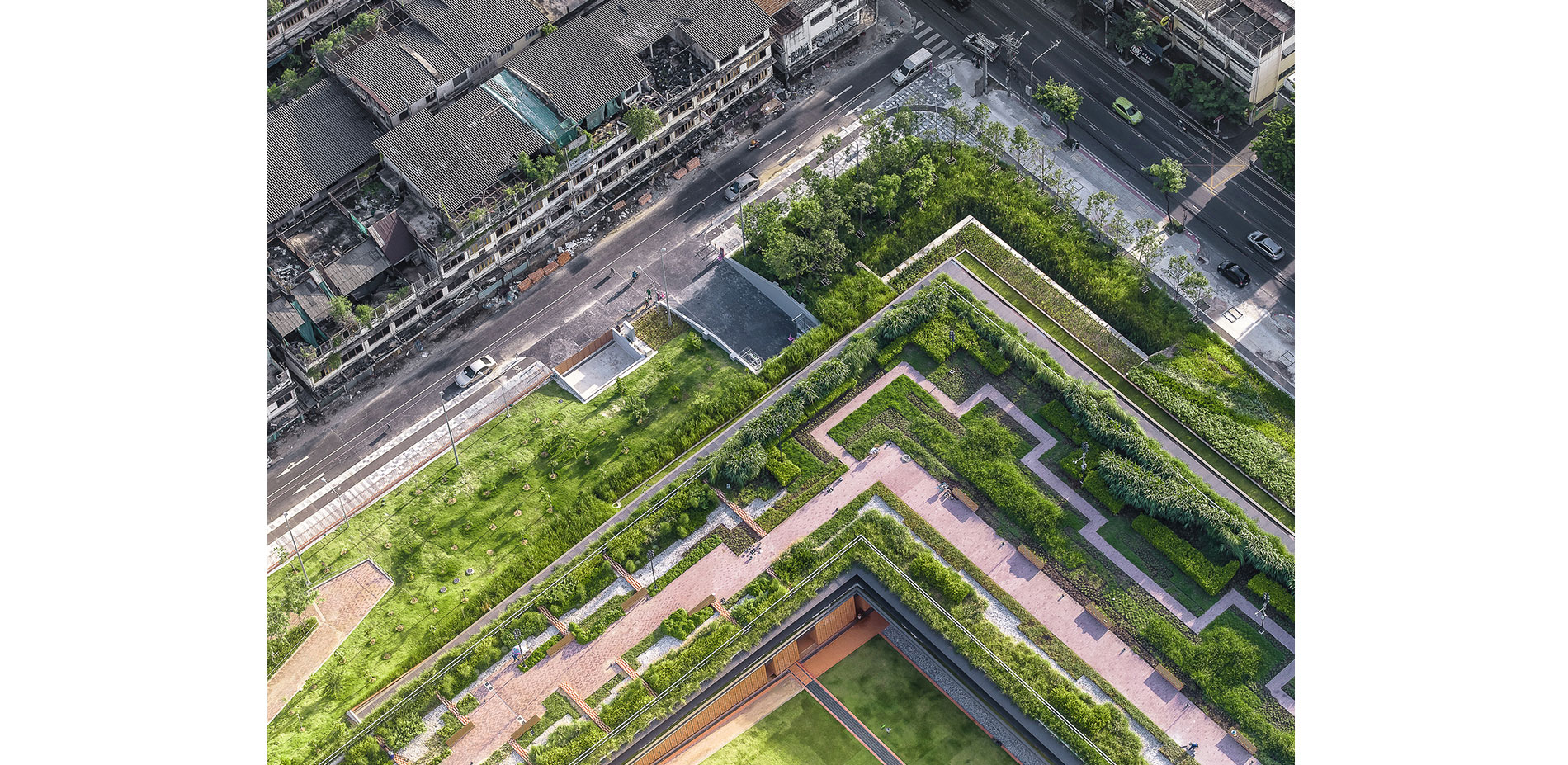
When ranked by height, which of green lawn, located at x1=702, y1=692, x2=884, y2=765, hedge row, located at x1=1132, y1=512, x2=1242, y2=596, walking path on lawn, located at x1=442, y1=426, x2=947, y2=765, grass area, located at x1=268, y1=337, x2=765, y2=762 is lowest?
hedge row, located at x1=1132, y1=512, x2=1242, y2=596

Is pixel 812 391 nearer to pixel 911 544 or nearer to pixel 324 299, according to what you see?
pixel 911 544

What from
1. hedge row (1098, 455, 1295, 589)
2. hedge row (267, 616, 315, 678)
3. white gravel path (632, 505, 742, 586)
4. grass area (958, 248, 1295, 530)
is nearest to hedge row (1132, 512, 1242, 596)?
hedge row (1098, 455, 1295, 589)

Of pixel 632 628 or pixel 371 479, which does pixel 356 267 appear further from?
pixel 632 628

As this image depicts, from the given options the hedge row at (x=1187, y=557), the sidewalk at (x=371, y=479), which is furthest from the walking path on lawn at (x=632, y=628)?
the sidewalk at (x=371, y=479)

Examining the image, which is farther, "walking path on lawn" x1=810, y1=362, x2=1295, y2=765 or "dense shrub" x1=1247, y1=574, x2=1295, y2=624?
"dense shrub" x1=1247, y1=574, x2=1295, y2=624

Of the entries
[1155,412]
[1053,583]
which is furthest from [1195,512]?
[1155,412]

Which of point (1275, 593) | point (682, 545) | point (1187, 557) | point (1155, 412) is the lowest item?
point (1275, 593)

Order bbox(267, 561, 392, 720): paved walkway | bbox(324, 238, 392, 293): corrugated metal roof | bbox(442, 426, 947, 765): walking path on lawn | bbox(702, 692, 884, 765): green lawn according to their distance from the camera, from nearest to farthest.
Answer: bbox(442, 426, 947, 765): walking path on lawn, bbox(702, 692, 884, 765): green lawn, bbox(267, 561, 392, 720): paved walkway, bbox(324, 238, 392, 293): corrugated metal roof

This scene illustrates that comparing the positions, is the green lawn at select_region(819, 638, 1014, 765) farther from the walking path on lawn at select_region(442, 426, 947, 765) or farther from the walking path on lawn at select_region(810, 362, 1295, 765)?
the walking path on lawn at select_region(442, 426, 947, 765)
